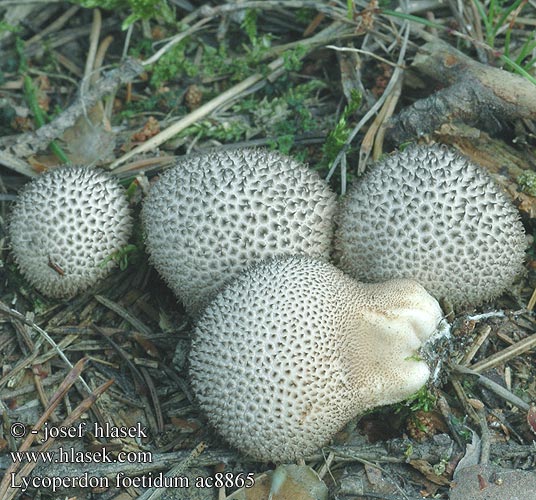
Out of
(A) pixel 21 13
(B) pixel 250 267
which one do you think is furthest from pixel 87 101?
(B) pixel 250 267

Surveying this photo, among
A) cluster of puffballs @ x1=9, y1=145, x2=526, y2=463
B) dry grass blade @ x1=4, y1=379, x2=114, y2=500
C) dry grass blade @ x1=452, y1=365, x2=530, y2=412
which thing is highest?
cluster of puffballs @ x1=9, y1=145, x2=526, y2=463

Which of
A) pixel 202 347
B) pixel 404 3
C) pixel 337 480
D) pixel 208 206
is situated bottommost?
pixel 337 480

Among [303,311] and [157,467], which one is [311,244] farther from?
[157,467]

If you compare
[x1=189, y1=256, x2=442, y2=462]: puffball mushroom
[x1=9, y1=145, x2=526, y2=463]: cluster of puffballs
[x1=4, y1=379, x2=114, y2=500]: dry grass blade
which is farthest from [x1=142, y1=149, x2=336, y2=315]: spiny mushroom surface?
[x1=4, y1=379, x2=114, y2=500]: dry grass blade

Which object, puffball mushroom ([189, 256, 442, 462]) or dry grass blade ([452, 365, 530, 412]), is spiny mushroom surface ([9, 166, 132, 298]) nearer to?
puffball mushroom ([189, 256, 442, 462])

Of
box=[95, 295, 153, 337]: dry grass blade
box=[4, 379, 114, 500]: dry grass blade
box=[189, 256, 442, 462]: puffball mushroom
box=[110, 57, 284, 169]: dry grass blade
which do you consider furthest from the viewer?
box=[110, 57, 284, 169]: dry grass blade

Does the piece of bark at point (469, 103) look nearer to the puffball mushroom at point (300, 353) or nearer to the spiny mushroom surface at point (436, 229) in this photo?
the spiny mushroom surface at point (436, 229)

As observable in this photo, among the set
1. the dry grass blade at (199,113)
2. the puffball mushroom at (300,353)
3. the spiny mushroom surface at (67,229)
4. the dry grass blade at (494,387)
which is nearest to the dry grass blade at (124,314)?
the spiny mushroom surface at (67,229)
